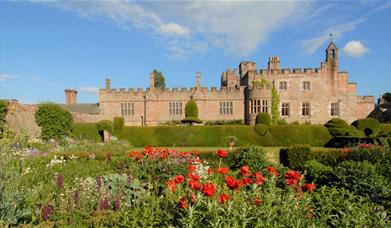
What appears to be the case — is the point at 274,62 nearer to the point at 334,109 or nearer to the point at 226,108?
the point at 226,108

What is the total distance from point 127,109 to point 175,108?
5.23 metres

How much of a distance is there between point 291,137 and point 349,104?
12020mm

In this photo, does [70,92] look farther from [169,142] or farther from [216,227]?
[216,227]

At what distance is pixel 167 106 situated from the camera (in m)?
31.2

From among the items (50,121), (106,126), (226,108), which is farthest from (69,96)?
(50,121)

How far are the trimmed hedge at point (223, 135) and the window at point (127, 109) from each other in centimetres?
1008

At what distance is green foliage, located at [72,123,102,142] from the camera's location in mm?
21250

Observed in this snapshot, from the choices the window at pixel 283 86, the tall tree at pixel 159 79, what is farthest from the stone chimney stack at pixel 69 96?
the window at pixel 283 86

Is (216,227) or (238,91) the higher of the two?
(238,91)

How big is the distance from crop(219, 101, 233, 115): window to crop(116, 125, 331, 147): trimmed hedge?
907 centimetres

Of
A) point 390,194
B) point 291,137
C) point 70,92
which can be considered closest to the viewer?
point 390,194

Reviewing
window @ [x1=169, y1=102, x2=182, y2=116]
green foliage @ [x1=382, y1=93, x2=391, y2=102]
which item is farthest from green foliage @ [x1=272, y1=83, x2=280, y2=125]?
green foliage @ [x1=382, y1=93, x2=391, y2=102]

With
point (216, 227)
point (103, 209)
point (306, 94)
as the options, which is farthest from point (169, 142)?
point (216, 227)

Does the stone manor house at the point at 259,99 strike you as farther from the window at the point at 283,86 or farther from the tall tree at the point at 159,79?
the tall tree at the point at 159,79
